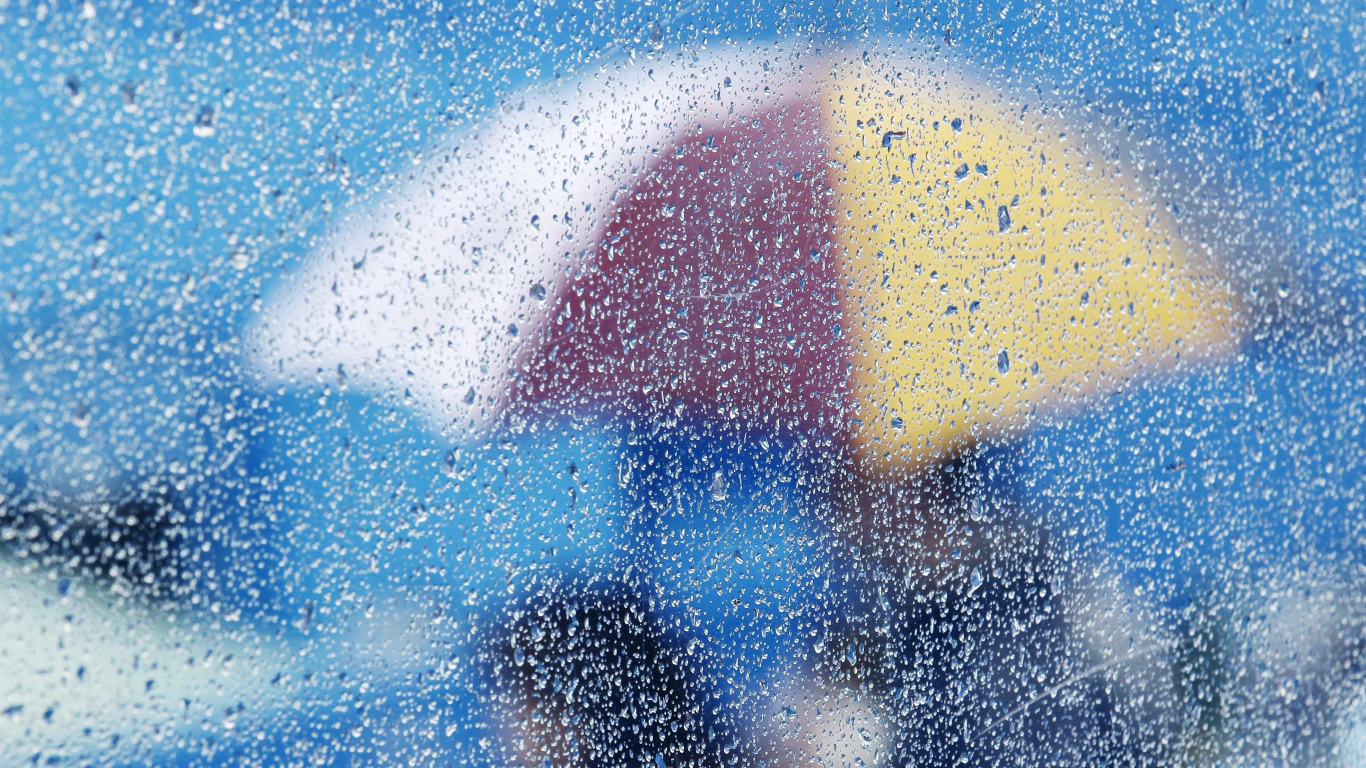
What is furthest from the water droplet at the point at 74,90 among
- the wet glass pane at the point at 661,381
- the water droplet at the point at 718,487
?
the water droplet at the point at 718,487

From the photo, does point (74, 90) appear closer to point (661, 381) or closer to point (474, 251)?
point (474, 251)

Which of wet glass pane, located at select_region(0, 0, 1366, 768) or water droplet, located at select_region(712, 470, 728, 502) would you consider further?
water droplet, located at select_region(712, 470, 728, 502)

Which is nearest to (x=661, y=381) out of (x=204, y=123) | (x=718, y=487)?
(x=718, y=487)

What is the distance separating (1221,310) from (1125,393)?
7.6 inches

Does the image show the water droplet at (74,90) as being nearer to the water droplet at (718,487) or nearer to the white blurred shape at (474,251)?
the white blurred shape at (474,251)

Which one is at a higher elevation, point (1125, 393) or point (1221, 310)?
point (1221, 310)

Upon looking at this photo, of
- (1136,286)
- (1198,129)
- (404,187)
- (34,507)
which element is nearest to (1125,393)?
(1136,286)

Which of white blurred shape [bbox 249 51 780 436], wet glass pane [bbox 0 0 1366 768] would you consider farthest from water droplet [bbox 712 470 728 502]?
white blurred shape [bbox 249 51 780 436]

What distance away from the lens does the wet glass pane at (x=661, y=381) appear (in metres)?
0.46

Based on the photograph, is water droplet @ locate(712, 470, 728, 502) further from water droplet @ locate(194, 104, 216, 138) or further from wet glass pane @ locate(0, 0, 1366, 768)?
water droplet @ locate(194, 104, 216, 138)

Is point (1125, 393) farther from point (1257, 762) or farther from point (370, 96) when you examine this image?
point (370, 96)

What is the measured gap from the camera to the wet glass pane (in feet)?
1.50

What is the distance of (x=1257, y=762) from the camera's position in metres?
1.01

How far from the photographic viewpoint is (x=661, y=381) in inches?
25.4
